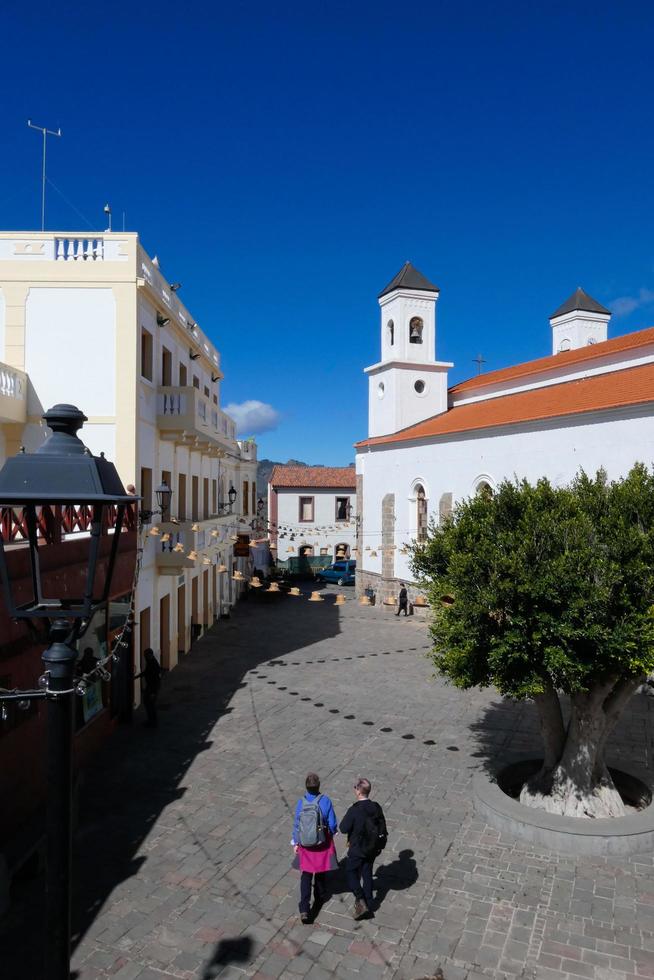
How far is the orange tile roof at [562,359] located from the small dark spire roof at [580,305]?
11.2 metres

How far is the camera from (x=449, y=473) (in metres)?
27.2

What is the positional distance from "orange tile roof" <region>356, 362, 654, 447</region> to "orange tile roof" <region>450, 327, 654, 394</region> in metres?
0.81

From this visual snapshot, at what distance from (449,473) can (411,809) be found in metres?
18.4

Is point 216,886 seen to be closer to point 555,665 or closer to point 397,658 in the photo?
point 555,665

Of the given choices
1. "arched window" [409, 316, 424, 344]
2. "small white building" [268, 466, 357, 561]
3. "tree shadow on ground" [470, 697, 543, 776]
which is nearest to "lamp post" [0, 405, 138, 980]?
"tree shadow on ground" [470, 697, 543, 776]

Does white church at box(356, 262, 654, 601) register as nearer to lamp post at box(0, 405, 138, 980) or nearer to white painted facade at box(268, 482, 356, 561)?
white painted facade at box(268, 482, 356, 561)

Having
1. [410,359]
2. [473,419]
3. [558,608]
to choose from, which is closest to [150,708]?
[558,608]

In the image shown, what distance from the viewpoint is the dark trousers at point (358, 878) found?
23.9 feet

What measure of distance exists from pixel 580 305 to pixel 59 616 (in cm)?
4412

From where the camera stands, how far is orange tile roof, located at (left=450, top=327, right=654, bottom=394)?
24.9 metres

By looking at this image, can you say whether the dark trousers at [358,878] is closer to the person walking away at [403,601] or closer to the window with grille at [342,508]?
the person walking away at [403,601]

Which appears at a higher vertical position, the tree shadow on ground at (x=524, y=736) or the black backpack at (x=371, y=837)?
the black backpack at (x=371, y=837)

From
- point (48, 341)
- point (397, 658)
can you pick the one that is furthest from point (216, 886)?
point (397, 658)

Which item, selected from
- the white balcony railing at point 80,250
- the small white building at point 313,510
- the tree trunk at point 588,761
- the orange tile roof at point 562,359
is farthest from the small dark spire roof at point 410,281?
the tree trunk at point 588,761
